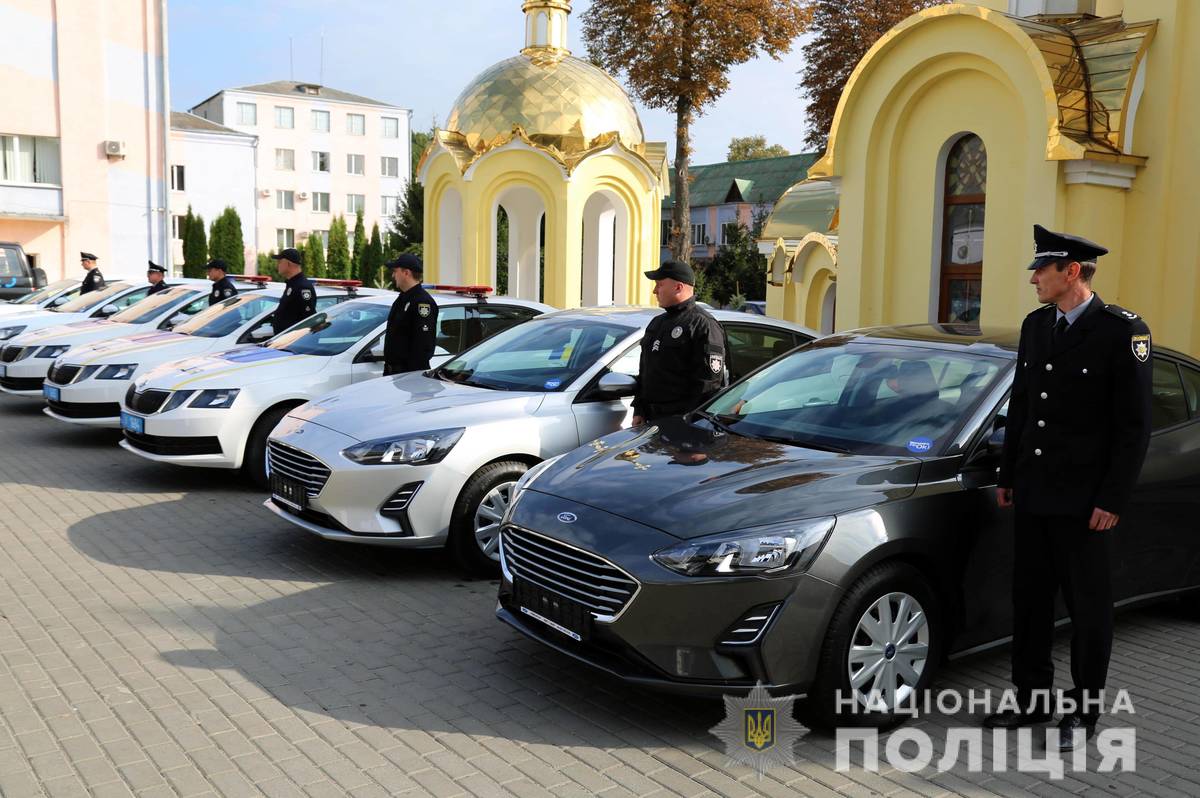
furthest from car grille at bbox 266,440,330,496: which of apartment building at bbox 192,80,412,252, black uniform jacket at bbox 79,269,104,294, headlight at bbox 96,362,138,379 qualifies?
apartment building at bbox 192,80,412,252

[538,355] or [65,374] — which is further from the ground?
[538,355]

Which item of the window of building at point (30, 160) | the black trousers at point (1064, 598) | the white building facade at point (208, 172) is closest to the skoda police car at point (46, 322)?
the black trousers at point (1064, 598)

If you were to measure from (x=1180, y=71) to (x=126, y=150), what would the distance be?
3033 cm

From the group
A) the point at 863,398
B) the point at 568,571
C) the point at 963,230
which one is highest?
the point at 963,230

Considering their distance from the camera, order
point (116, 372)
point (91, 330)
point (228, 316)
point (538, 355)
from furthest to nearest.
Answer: point (91, 330)
point (228, 316)
point (116, 372)
point (538, 355)

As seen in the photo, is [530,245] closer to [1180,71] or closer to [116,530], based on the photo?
[1180,71]

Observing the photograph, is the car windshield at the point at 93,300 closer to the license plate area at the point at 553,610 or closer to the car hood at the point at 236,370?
the car hood at the point at 236,370

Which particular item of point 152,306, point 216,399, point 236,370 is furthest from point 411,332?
point 152,306

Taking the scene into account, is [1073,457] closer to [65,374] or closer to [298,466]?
[298,466]

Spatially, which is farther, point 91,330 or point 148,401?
point 91,330

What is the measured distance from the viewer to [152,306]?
13586mm

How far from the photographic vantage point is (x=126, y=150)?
32844 millimetres
